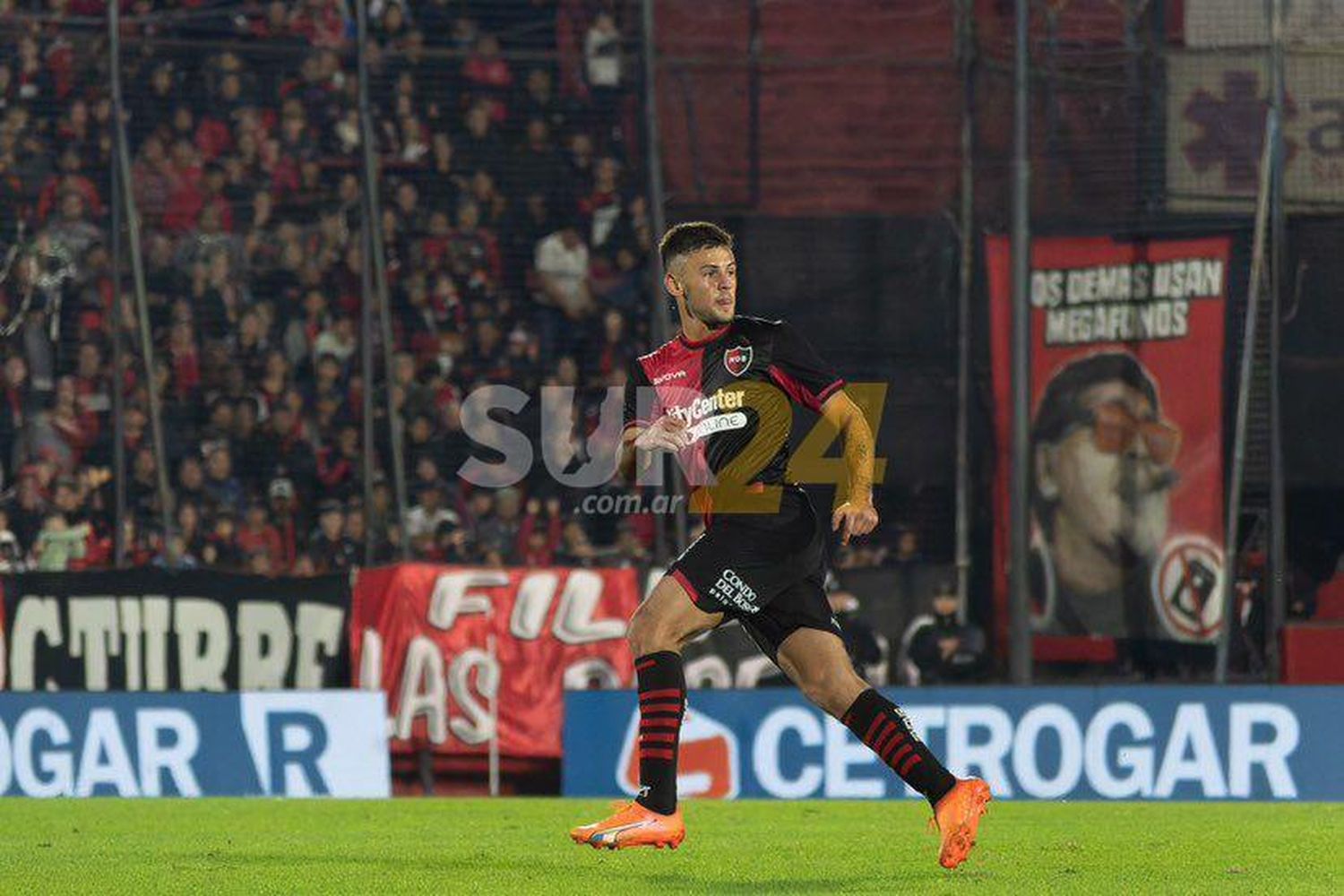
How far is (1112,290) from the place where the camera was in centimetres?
1847

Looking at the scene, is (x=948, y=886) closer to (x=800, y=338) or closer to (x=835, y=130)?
(x=800, y=338)

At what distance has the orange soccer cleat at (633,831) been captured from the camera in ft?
25.9

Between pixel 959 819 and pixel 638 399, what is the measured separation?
1.89 meters

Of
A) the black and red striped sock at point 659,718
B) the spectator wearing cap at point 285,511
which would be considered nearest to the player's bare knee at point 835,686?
the black and red striped sock at point 659,718

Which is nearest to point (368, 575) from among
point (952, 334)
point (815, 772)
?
point (815, 772)

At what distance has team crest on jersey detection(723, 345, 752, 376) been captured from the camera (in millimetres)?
8391

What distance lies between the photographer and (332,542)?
1825 cm

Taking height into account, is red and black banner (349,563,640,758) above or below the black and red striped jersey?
below

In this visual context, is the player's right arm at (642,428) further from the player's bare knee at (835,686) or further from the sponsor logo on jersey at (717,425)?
the player's bare knee at (835,686)

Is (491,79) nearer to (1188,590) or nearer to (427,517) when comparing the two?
(427,517)

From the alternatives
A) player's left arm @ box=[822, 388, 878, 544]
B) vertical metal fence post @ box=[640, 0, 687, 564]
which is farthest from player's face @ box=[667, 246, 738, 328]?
vertical metal fence post @ box=[640, 0, 687, 564]

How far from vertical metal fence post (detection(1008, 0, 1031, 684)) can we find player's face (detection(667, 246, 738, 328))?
368 inches

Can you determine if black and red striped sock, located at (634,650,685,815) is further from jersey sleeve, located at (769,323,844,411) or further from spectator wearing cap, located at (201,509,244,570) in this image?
spectator wearing cap, located at (201,509,244,570)

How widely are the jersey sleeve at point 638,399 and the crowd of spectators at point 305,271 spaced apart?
949 centimetres
